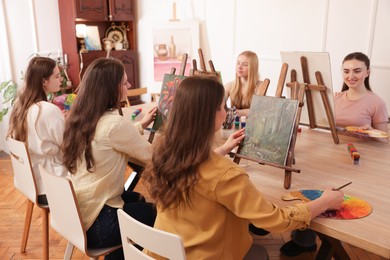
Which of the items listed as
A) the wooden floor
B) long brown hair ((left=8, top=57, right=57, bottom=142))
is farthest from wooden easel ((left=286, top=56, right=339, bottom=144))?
long brown hair ((left=8, top=57, right=57, bottom=142))

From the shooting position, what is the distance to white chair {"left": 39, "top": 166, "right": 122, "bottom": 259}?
153cm

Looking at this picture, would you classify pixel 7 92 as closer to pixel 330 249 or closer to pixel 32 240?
pixel 32 240

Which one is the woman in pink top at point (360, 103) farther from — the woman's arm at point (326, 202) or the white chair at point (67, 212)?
the white chair at point (67, 212)

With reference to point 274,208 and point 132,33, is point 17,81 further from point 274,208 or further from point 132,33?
point 274,208

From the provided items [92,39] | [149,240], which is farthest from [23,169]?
[92,39]

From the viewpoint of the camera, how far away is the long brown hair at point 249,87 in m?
3.03

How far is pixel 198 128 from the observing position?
120cm

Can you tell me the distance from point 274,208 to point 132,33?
4.87 m

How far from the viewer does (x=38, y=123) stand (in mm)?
2059

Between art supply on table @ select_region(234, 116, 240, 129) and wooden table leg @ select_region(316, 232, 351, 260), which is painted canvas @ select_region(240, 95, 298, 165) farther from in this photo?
art supply on table @ select_region(234, 116, 240, 129)

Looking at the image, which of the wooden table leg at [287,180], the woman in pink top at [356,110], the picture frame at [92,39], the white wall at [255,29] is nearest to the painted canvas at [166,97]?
the wooden table leg at [287,180]

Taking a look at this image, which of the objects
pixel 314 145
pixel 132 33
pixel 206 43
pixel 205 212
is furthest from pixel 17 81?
pixel 205 212

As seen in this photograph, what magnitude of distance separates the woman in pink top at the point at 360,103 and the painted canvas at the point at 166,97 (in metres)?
1.18

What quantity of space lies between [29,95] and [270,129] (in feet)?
4.65
